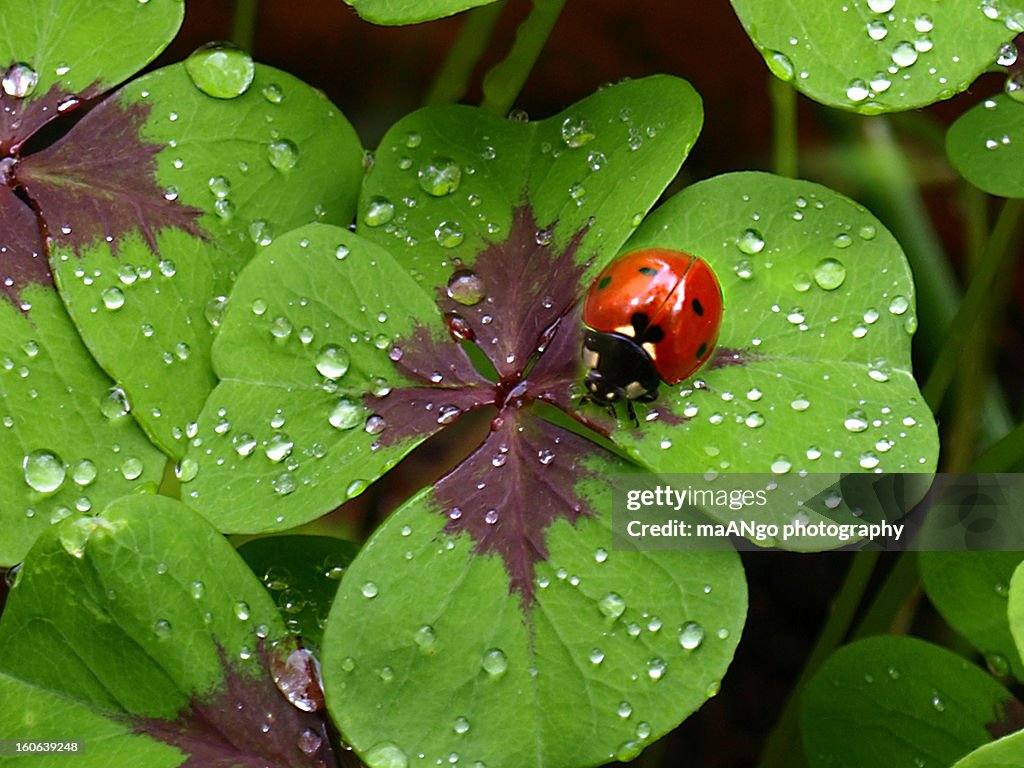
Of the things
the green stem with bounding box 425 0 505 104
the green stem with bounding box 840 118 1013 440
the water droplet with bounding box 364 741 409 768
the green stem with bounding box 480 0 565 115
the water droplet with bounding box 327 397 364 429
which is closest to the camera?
the water droplet with bounding box 364 741 409 768

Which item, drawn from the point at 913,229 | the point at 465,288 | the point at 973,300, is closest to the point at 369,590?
the point at 465,288

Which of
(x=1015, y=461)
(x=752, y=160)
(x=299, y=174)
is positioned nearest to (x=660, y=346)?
(x=299, y=174)

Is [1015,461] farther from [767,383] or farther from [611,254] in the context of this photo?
[611,254]

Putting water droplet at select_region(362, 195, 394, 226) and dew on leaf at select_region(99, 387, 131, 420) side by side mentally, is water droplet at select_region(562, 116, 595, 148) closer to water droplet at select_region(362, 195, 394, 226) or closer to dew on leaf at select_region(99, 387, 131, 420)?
water droplet at select_region(362, 195, 394, 226)

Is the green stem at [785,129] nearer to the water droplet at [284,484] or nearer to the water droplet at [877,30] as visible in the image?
the water droplet at [877,30]

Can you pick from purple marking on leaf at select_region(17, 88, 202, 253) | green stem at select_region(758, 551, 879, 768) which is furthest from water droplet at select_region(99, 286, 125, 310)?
green stem at select_region(758, 551, 879, 768)

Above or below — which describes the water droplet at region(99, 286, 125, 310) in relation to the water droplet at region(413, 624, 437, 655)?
above

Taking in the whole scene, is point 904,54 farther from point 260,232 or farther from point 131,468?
point 131,468
